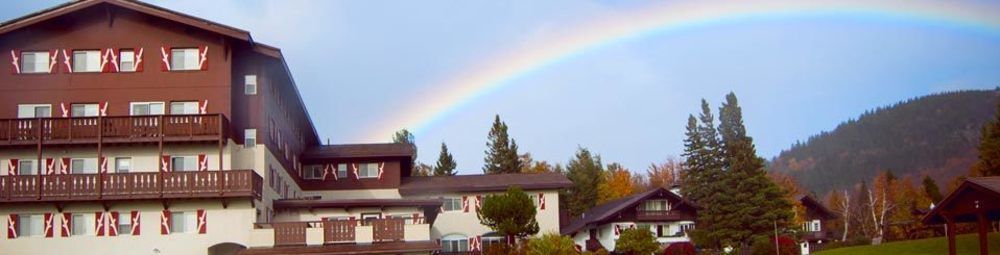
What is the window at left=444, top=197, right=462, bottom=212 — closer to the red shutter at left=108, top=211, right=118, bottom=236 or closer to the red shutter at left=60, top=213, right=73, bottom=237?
the red shutter at left=108, top=211, right=118, bottom=236

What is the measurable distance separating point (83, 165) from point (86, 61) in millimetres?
4517

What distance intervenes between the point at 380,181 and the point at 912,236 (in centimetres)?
3606

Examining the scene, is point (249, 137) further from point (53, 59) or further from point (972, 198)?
point (972, 198)

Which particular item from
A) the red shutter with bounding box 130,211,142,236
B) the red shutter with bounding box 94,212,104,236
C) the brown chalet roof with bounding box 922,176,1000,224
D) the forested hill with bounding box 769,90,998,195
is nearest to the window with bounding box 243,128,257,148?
the red shutter with bounding box 130,211,142,236

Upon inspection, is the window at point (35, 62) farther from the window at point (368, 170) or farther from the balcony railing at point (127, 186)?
the window at point (368, 170)

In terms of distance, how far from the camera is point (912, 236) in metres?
74.1

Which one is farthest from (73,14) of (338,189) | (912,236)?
(912,236)

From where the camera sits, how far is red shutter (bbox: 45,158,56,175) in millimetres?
45188

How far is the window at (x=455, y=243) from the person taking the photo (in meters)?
63.9

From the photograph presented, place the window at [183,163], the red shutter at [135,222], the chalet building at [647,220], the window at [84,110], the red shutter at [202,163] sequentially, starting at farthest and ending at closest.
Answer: the chalet building at [647,220]
the window at [84,110]
the window at [183,163]
the red shutter at [202,163]
the red shutter at [135,222]

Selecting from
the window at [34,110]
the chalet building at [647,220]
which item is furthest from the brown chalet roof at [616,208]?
the window at [34,110]

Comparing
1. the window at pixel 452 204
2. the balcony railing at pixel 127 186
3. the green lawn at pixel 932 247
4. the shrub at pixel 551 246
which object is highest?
the balcony railing at pixel 127 186

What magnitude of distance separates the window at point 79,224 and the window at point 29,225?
4.22 ft

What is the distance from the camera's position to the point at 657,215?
74.6m
